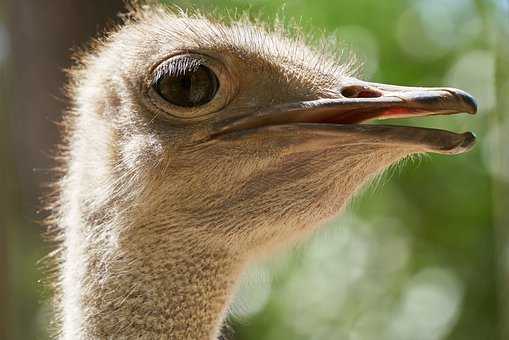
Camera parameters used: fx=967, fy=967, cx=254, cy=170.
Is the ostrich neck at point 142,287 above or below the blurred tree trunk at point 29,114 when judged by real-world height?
below

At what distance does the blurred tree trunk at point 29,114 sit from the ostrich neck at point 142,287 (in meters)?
1.81

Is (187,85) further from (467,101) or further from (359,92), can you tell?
(467,101)

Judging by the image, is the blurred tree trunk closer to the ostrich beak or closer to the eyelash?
the eyelash

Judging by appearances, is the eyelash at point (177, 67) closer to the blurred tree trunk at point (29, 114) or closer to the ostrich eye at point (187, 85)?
the ostrich eye at point (187, 85)

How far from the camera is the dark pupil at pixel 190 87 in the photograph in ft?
8.94

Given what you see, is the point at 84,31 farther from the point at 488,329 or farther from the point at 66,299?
the point at 488,329

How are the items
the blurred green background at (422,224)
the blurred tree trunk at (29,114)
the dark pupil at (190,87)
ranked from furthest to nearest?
the blurred green background at (422,224), the blurred tree trunk at (29,114), the dark pupil at (190,87)

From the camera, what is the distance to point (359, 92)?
8.77ft

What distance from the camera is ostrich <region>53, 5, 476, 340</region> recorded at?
266 cm

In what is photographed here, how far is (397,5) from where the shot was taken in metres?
8.49

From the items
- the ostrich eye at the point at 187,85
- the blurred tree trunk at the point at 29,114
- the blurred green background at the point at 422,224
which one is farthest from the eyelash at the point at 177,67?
the blurred green background at the point at 422,224

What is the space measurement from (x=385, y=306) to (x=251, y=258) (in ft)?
20.3

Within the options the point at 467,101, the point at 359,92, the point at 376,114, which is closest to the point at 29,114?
the point at 359,92

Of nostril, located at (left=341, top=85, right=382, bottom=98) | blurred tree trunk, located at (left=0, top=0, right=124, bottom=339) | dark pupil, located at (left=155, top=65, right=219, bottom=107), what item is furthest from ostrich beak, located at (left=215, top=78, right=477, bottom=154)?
blurred tree trunk, located at (left=0, top=0, right=124, bottom=339)
